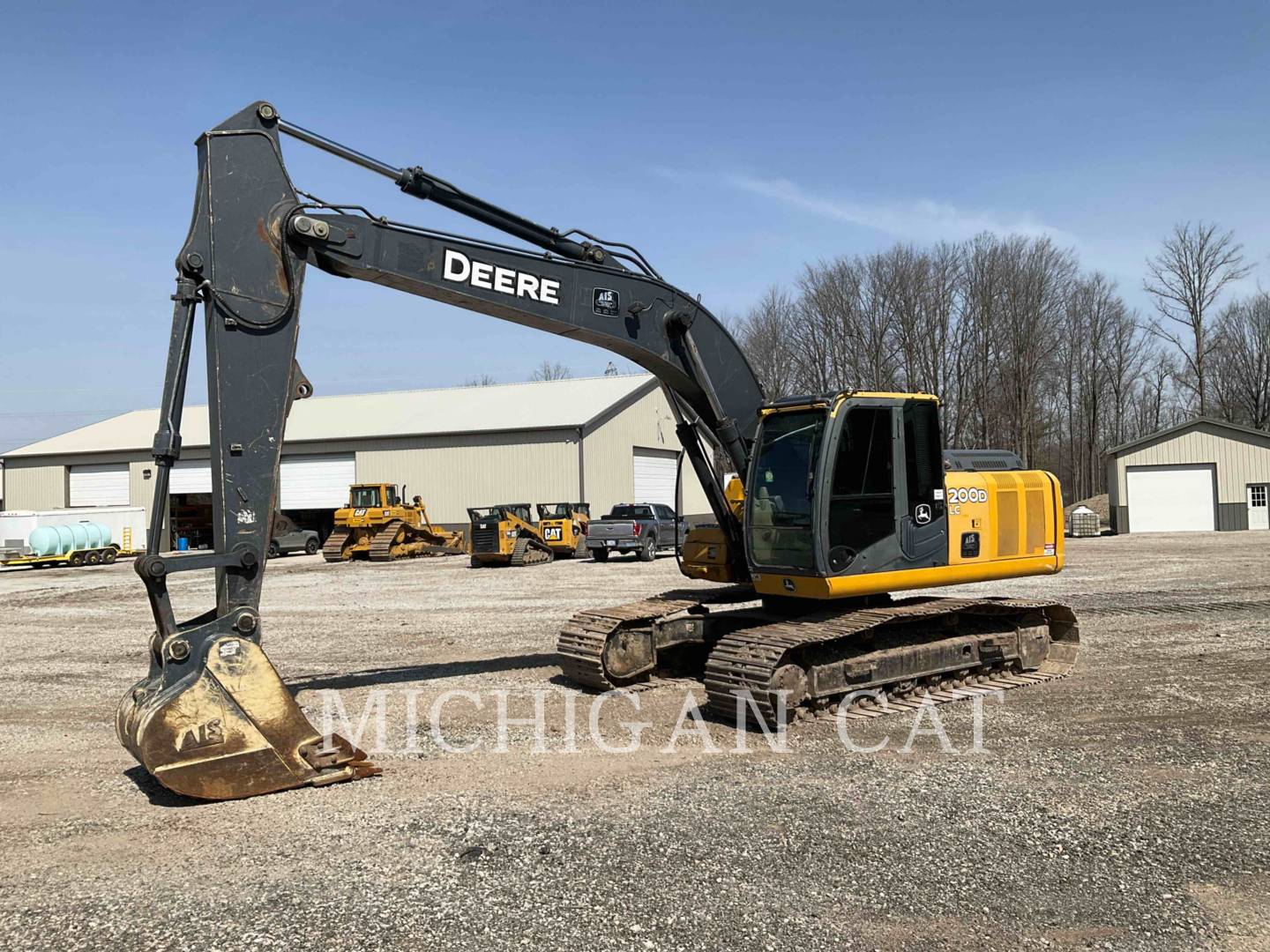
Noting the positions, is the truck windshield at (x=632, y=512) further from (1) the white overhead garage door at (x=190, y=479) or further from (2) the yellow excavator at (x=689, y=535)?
(1) the white overhead garage door at (x=190, y=479)

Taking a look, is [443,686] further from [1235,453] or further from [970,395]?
[970,395]

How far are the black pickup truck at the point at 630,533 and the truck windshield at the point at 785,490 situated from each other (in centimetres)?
2031

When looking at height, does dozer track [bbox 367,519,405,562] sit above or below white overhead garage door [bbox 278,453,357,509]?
below

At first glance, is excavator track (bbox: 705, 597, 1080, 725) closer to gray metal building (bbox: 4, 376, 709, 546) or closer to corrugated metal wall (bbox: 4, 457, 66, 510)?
gray metal building (bbox: 4, 376, 709, 546)

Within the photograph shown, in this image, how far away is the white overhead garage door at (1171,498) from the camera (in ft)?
132

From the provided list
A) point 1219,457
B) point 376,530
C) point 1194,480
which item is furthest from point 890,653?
point 1219,457

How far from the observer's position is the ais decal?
845 cm

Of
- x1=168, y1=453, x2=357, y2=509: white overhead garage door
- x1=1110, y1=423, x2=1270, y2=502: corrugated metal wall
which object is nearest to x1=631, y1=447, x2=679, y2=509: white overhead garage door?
x1=168, y1=453, x2=357, y2=509: white overhead garage door

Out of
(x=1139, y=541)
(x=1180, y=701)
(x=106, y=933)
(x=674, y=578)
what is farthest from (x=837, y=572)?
(x=1139, y=541)

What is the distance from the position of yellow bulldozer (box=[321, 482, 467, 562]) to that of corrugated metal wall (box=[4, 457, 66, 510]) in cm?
2336

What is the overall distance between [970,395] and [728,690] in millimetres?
50333

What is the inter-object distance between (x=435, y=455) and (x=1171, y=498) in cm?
3067

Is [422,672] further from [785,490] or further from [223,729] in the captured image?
[223,729]

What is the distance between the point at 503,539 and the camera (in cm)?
3112
